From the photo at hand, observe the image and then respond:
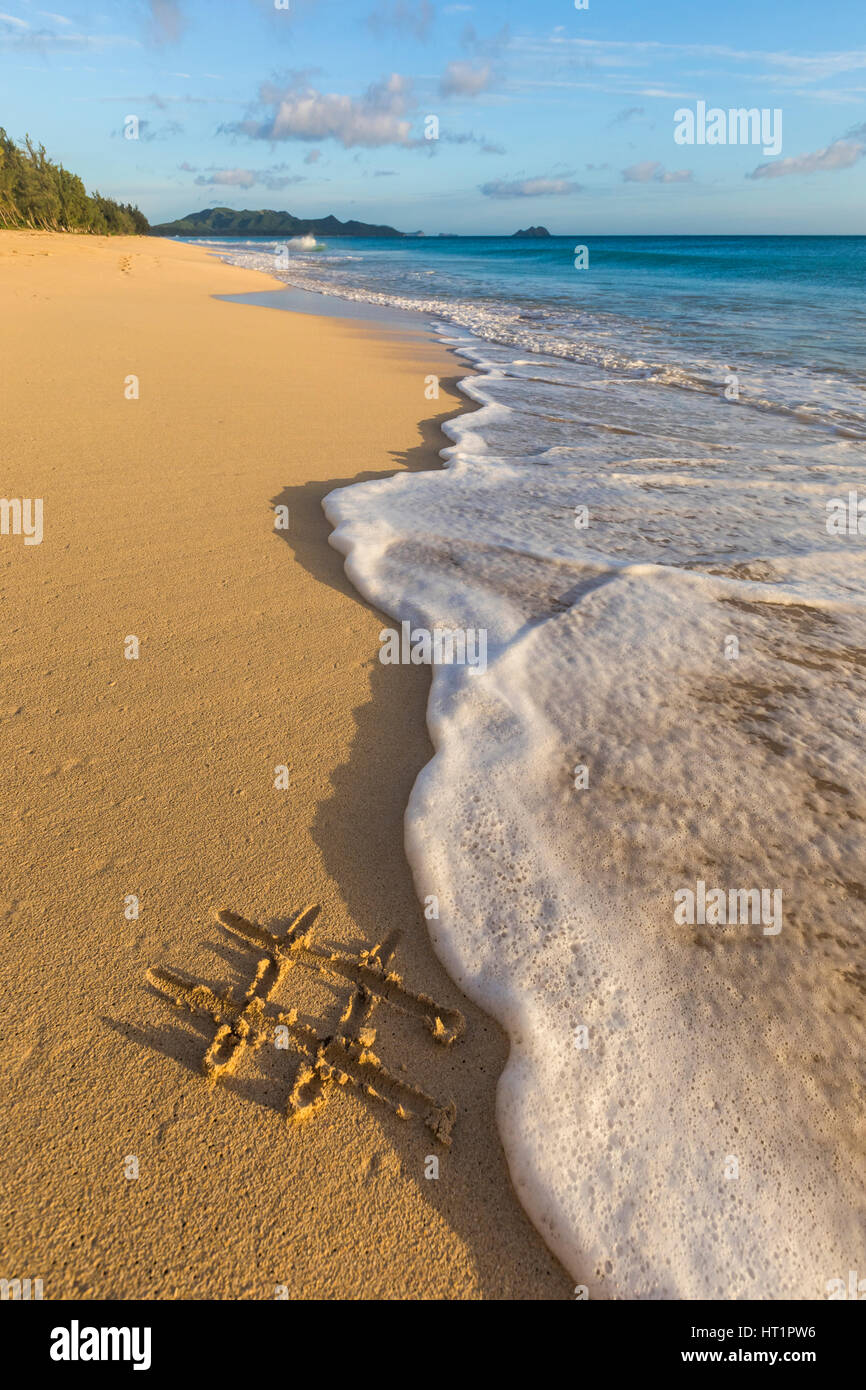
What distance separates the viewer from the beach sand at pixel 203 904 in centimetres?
163

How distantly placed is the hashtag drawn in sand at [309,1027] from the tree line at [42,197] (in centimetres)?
6169

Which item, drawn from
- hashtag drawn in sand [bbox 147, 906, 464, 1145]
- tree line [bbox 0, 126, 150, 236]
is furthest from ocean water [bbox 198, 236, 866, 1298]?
tree line [bbox 0, 126, 150, 236]

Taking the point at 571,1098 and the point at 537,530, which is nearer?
the point at 571,1098

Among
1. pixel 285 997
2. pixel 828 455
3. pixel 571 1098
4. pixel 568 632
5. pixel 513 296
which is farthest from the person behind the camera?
pixel 513 296

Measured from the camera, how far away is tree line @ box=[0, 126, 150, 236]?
47500mm

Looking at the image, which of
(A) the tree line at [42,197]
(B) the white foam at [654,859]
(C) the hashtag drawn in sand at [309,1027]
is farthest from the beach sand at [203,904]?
(A) the tree line at [42,197]

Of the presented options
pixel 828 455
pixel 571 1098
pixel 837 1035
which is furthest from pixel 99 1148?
pixel 828 455

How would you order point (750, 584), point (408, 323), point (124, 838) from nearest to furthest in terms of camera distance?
point (124, 838), point (750, 584), point (408, 323)

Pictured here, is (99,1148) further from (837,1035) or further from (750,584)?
(750,584)

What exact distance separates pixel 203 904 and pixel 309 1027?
58 cm

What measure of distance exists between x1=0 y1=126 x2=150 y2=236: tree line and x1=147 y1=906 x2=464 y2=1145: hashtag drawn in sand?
61.7 metres

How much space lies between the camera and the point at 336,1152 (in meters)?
1.77

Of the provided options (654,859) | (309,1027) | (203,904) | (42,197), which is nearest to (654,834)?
(654,859)

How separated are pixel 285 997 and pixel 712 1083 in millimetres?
1300
